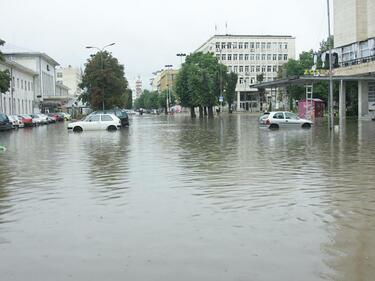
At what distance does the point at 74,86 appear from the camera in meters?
191

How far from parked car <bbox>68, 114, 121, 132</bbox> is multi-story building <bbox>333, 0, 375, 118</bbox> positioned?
26.8 m

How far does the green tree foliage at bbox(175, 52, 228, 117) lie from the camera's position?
293ft

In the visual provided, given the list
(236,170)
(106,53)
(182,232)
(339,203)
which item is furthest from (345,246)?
(106,53)

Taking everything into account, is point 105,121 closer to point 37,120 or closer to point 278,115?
point 278,115

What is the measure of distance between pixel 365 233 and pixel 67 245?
3.93m

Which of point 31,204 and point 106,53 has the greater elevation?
point 106,53

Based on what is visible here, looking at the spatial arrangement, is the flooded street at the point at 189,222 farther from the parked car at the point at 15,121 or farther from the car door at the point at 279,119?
the parked car at the point at 15,121

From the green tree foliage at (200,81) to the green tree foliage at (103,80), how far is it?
16.7m

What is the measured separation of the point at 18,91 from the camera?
86750 millimetres

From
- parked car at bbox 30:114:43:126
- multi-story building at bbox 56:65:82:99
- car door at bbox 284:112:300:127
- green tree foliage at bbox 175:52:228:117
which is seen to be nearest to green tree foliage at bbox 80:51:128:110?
parked car at bbox 30:114:43:126

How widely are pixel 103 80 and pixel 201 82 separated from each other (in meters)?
20.1

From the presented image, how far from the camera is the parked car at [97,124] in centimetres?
4125

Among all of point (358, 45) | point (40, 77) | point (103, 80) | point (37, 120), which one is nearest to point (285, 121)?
point (358, 45)

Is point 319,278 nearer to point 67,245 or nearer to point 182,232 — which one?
point 182,232
